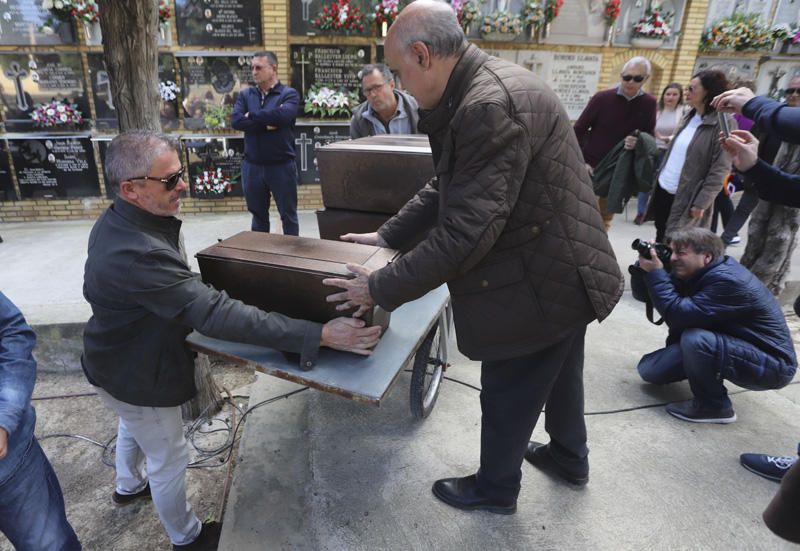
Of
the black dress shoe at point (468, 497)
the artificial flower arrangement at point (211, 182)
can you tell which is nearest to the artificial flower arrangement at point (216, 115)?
the artificial flower arrangement at point (211, 182)

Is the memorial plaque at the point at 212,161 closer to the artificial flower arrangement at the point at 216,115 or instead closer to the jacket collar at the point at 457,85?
the artificial flower arrangement at the point at 216,115

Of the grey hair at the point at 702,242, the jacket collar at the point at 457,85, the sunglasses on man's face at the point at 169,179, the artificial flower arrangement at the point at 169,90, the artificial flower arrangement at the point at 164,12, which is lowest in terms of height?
the grey hair at the point at 702,242

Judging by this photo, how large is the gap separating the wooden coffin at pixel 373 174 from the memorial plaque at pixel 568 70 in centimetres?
504

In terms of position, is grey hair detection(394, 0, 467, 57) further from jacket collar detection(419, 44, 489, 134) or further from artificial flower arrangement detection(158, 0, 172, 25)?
artificial flower arrangement detection(158, 0, 172, 25)

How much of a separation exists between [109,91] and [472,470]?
20.5 ft

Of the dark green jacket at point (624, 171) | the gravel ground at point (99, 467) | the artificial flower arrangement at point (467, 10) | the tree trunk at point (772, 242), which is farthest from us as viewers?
the artificial flower arrangement at point (467, 10)

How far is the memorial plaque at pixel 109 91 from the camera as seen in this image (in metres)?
5.82

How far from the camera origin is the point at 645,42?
685 centimetres

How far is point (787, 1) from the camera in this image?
7.29 m

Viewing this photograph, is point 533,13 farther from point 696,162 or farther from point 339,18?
point 696,162

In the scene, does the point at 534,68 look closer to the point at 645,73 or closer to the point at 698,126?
the point at 645,73

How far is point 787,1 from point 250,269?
31.2ft

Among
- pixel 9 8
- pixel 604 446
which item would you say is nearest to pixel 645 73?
pixel 604 446

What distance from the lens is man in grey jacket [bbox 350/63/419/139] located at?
3414 mm
